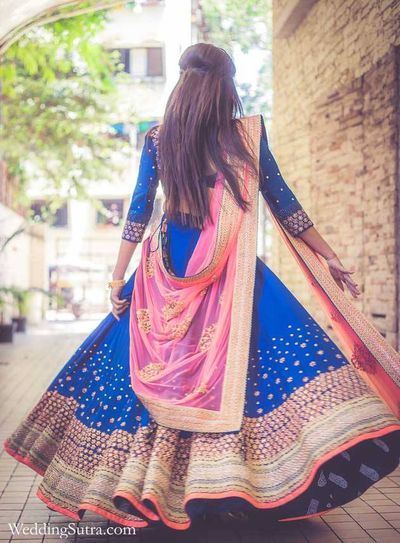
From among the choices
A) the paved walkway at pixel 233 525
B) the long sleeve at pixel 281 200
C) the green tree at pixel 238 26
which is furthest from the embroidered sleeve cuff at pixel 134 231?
the green tree at pixel 238 26

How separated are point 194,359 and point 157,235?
594 millimetres

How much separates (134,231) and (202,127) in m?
0.54

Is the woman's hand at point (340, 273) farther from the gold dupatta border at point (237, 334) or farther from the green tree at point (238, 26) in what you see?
the green tree at point (238, 26)

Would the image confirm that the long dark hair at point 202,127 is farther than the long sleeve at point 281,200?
No

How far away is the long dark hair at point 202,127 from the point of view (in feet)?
10.5

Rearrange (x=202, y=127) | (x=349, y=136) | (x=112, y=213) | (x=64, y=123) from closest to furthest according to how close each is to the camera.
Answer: (x=202, y=127)
(x=349, y=136)
(x=64, y=123)
(x=112, y=213)

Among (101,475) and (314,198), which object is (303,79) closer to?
(314,198)

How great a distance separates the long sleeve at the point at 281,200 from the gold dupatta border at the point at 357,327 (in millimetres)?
42

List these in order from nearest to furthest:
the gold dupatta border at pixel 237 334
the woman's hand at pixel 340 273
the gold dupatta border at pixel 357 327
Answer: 1. the gold dupatta border at pixel 237 334
2. the gold dupatta border at pixel 357 327
3. the woman's hand at pixel 340 273

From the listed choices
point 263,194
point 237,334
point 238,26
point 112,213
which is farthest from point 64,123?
point 237,334

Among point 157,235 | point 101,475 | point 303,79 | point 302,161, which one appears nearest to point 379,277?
point 302,161

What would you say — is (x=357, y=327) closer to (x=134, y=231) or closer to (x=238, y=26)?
(x=134, y=231)

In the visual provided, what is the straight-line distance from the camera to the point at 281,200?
11.0ft

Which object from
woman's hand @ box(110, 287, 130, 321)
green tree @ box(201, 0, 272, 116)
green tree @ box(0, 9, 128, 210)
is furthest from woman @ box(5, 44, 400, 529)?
green tree @ box(201, 0, 272, 116)
